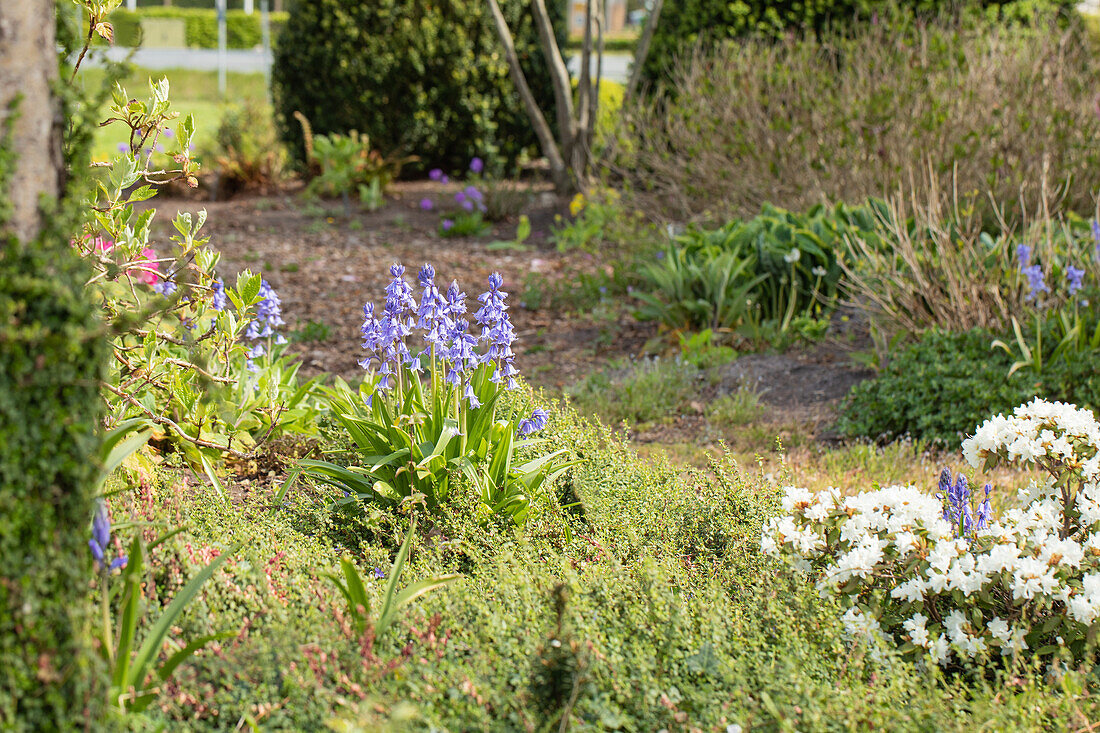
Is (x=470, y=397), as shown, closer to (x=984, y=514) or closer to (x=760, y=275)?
(x=984, y=514)

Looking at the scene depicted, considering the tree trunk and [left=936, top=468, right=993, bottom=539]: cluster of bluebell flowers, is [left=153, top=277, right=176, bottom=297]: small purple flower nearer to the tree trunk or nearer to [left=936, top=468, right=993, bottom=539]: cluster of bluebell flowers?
the tree trunk

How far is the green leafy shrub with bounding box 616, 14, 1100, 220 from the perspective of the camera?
589cm

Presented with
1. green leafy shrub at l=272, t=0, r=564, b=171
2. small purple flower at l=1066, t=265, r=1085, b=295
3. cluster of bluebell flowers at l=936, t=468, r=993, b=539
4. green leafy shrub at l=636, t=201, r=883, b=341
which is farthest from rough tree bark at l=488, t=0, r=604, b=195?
cluster of bluebell flowers at l=936, t=468, r=993, b=539

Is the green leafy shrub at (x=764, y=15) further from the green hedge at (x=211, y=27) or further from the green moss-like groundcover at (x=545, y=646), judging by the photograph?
the green hedge at (x=211, y=27)

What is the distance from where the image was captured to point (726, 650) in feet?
6.93

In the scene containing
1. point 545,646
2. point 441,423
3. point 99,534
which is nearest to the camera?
point 99,534

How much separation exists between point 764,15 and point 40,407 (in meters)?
9.13

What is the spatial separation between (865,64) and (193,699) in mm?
6237

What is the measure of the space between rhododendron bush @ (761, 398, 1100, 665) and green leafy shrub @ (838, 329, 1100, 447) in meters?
1.34

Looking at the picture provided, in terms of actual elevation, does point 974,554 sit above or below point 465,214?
below

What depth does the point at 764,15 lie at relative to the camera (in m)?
9.20

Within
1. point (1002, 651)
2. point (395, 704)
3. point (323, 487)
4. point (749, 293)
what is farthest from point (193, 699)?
point (749, 293)

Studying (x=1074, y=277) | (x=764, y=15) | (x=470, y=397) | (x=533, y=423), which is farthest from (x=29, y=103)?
(x=764, y=15)

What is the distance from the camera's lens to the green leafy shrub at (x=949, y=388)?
12.7 ft
